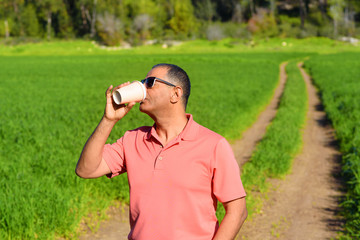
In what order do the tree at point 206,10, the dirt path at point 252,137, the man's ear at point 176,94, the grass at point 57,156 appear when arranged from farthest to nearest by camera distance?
the tree at point 206,10, the dirt path at point 252,137, the grass at point 57,156, the man's ear at point 176,94

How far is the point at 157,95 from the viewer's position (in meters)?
2.22

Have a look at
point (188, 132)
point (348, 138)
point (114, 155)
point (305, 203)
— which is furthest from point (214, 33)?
point (188, 132)

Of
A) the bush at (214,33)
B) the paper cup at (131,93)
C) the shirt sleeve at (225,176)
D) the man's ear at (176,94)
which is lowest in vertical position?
the bush at (214,33)

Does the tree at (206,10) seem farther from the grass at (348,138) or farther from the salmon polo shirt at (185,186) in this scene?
the salmon polo shirt at (185,186)

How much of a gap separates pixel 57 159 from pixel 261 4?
92.9 m

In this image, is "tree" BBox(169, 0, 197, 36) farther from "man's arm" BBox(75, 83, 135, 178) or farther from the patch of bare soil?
"man's arm" BBox(75, 83, 135, 178)

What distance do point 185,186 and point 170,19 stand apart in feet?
281

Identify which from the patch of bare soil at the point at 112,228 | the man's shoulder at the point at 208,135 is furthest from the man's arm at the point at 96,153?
the patch of bare soil at the point at 112,228

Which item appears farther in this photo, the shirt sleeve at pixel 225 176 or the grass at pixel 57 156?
the grass at pixel 57 156

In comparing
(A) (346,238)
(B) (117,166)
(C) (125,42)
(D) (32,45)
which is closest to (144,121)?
(A) (346,238)

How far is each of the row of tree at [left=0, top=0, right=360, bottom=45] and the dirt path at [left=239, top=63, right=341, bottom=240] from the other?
64.4 m

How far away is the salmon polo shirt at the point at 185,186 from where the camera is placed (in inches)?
83.4

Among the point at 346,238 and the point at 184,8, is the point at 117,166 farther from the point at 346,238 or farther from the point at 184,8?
the point at 184,8

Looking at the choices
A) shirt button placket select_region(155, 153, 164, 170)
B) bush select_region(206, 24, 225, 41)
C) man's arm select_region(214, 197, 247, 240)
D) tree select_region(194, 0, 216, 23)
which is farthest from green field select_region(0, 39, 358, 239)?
tree select_region(194, 0, 216, 23)
